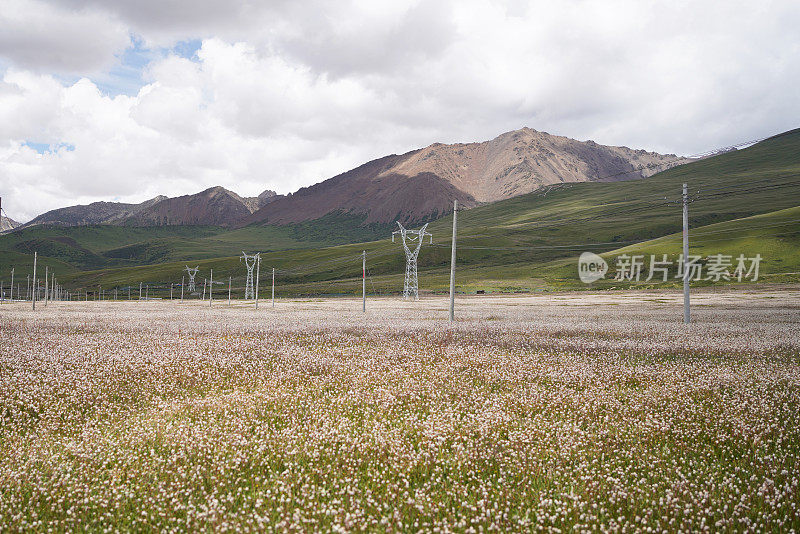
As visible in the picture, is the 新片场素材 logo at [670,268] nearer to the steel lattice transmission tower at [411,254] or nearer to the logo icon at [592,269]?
the logo icon at [592,269]

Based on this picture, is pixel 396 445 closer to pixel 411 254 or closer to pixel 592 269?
pixel 411 254

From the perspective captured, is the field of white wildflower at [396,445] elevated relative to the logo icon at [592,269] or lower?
lower

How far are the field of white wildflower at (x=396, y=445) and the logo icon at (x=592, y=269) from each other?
15842 centimetres

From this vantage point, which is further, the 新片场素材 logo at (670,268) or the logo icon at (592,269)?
the logo icon at (592,269)

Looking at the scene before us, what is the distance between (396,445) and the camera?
7805mm

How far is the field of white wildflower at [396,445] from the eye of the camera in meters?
5.79

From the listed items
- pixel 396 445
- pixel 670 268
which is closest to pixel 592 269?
pixel 670 268

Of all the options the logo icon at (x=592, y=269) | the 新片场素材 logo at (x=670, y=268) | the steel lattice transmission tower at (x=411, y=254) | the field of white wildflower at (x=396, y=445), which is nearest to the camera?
the field of white wildflower at (x=396, y=445)

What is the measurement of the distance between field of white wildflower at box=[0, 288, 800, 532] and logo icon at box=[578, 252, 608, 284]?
520 feet

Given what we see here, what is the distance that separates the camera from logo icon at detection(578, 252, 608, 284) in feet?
548

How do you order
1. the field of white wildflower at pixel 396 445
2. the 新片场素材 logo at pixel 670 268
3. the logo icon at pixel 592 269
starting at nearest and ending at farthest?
the field of white wildflower at pixel 396 445
the 新片场素材 logo at pixel 670 268
the logo icon at pixel 592 269

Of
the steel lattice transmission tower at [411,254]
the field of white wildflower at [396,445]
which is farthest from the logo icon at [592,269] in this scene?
the field of white wildflower at [396,445]

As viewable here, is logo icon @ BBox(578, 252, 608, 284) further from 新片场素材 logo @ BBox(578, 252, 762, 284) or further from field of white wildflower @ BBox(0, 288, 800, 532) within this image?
field of white wildflower @ BBox(0, 288, 800, 532)

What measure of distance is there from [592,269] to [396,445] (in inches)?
7434
